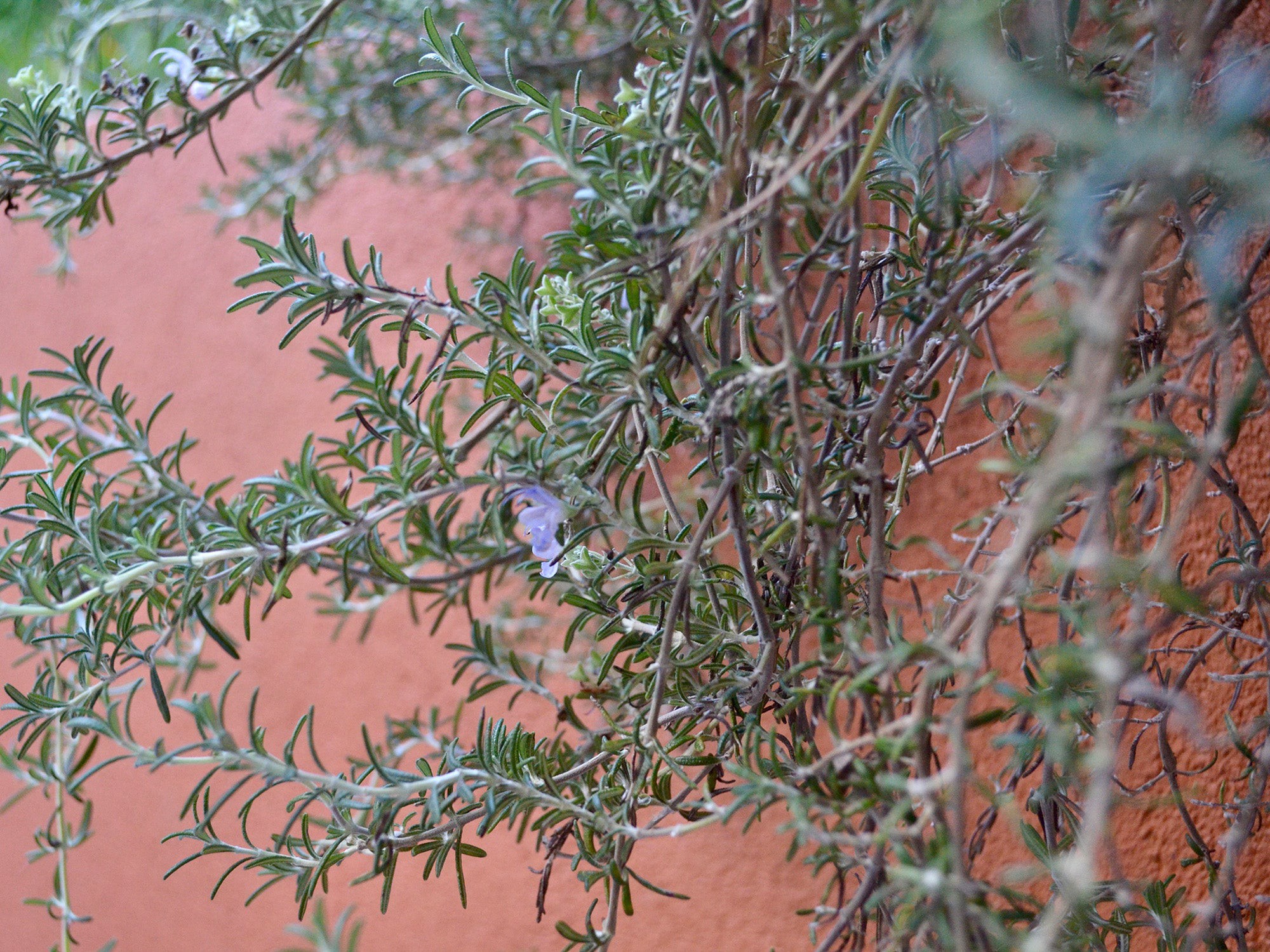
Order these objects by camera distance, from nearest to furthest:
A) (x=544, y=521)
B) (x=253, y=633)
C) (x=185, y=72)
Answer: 1. (x=544, y=521)
2. (x=185, y=72)
3. (x=253, y=633)

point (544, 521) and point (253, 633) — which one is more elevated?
point (253, 633)

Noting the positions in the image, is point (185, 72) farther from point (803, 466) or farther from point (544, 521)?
point (803, 466)

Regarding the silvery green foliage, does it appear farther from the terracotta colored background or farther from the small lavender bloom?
the terracotta colored background

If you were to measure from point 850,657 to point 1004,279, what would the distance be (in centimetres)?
35

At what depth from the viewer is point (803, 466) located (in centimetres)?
39

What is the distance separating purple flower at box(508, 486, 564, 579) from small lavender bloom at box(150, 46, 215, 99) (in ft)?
1.49

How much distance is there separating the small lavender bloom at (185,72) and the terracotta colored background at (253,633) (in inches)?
27.3

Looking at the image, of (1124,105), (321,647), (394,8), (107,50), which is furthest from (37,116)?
(107,50)

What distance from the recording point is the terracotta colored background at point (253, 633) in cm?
131

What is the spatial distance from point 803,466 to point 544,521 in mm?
218

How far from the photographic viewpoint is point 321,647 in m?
1.55

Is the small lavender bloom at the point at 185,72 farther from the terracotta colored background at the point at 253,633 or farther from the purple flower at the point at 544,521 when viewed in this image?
the terracotta colored background at the point at 253,633

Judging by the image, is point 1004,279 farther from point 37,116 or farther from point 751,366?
point 37,116

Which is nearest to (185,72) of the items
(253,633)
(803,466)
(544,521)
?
Result: (544,521)
